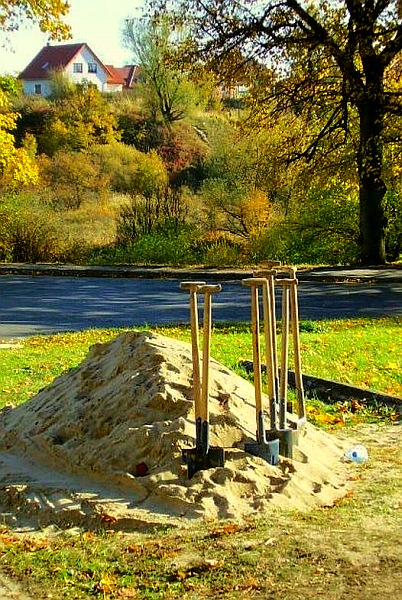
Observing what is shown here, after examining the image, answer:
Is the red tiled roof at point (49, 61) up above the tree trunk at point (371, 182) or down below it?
above

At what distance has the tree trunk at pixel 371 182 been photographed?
2500 cm

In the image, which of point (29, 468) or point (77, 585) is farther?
point (29, 468)

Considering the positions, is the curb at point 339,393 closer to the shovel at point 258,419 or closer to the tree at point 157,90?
the shovel at point 258,419

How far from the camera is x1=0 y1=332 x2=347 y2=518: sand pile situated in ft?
18.2

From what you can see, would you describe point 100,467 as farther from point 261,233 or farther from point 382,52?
point 261,233

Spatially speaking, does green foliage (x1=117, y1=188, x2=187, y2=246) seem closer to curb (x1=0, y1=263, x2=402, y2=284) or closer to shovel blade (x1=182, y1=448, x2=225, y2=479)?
curb (x1=0, y1=263, x2=402, y2=284)

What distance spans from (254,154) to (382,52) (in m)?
13.4

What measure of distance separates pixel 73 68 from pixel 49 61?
2951mm

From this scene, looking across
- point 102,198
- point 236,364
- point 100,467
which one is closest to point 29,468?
point 100,467

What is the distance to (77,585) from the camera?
14.5 feet

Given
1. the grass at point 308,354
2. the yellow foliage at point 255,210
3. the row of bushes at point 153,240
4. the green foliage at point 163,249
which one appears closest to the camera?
the grass at point 308,354

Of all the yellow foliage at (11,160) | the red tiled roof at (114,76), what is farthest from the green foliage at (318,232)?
the red tiled roof at (114,76)

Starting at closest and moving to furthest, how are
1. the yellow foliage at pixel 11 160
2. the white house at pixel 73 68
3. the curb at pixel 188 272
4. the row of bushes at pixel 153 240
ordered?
the curb at pixel 188 272
the yellow foliage at pixel 11 160
the row of bushes at pixel 153 240
the white house at pixel 73 68

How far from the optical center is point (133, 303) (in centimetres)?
1905
